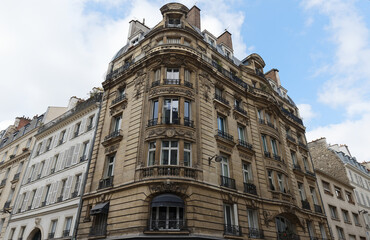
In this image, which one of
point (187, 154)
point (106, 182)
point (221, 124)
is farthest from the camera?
point (221, 124)

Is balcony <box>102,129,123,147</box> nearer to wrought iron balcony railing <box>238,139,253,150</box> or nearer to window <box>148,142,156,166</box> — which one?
window <box>148,142,156,166</box>

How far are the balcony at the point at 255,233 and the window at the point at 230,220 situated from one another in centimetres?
113

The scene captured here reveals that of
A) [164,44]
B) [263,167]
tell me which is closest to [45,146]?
[164,44]

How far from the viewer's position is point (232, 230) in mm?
14727

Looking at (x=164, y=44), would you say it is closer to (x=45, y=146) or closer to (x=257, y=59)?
(x=257, y=59)

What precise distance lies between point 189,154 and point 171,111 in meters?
2.96

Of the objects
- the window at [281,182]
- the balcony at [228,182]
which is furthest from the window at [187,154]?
the window at [281,182]

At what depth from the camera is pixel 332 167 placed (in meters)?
33.8

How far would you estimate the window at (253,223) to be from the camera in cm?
1570

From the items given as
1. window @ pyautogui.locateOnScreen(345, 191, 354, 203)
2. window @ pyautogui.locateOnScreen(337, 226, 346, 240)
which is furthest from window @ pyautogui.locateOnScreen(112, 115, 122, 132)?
window @ pyautogui.locateOnScreen(345, 191, 354, 203)

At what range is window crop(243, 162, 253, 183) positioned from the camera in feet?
59.0

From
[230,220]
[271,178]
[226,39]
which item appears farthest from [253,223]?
[226,39]

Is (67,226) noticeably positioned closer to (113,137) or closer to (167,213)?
(113,137)

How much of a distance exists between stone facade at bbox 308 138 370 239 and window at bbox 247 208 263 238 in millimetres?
11303
